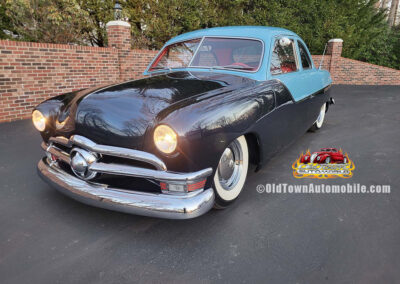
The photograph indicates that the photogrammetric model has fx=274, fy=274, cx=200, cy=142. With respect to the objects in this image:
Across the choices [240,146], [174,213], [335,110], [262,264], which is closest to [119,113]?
[174,213]

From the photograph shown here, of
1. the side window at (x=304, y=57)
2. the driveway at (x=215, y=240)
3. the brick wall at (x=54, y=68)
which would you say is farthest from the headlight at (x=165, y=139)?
the brick wall at (x=54, y=68)

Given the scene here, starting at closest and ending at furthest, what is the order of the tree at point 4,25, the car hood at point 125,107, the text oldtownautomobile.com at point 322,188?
the car hood at point 125,107, the text oldtownautomobile.com at point 322,188, the tree at point 4,25

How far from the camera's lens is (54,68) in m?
5.65

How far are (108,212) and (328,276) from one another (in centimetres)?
168

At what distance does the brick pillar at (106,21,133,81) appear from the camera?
675cm

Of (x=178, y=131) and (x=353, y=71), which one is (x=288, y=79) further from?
(x=353, y=71)

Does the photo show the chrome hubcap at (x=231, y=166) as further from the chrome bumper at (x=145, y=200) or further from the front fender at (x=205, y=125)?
the chrome bumper at (x=145, y=200)

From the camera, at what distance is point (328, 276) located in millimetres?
1628

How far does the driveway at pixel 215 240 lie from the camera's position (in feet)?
5.46

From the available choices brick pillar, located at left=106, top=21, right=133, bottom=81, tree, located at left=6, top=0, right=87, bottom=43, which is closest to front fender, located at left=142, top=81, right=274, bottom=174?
brick pillar, located at left=106, top=21, right=133, bottom=81

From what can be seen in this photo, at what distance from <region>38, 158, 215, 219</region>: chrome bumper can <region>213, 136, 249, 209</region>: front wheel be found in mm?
294

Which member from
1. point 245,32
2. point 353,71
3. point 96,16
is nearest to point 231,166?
point 245,32

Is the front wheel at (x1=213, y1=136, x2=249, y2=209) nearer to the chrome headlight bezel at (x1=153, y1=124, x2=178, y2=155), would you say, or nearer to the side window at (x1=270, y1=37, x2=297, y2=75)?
the chrome headlight bezel at (x1=153, y1=124, x2=178, y2=155)

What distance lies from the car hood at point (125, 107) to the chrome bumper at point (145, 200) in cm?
33
